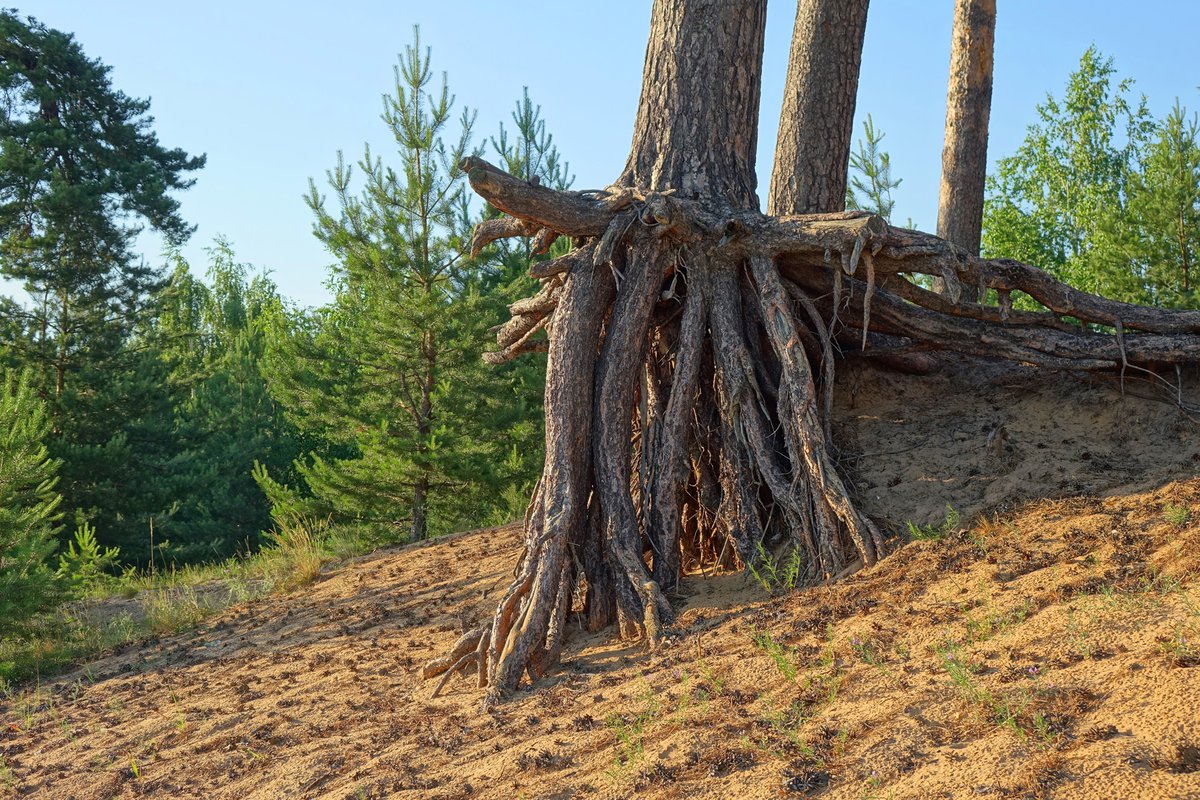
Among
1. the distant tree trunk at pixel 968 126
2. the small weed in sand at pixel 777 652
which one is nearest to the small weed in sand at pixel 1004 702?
the small weed in sand at pixel 777 652

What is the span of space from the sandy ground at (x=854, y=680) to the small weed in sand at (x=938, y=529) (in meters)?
0.10

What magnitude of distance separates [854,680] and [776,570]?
1654 millimetres

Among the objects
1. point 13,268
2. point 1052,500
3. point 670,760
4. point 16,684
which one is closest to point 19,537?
point 16,684

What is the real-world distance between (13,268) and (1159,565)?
65.0 ft

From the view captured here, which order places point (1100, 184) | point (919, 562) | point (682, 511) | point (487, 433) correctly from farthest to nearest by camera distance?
point (1100, 184) → point (487, 433) → point (682, 511) → point (919, 562)

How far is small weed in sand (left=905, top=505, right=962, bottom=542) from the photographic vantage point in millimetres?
5484

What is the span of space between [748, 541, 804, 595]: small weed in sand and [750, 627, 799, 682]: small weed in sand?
0.57 metres

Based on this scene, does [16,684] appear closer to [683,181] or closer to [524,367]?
[683,181]

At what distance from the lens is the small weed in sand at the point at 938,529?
5484mm

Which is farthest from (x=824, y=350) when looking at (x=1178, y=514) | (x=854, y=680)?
(x=854, y=680)

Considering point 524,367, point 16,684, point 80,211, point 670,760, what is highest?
point 80,211

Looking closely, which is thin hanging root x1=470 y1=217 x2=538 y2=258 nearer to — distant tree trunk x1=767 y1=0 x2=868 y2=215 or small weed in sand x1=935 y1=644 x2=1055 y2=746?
distant tree trunk x1=767 y1=0 x2=868 y2=215

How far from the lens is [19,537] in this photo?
9.00 meters

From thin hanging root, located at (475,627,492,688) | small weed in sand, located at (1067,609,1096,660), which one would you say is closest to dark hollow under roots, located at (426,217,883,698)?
thin hanging root, located at (475,627,492,688)
